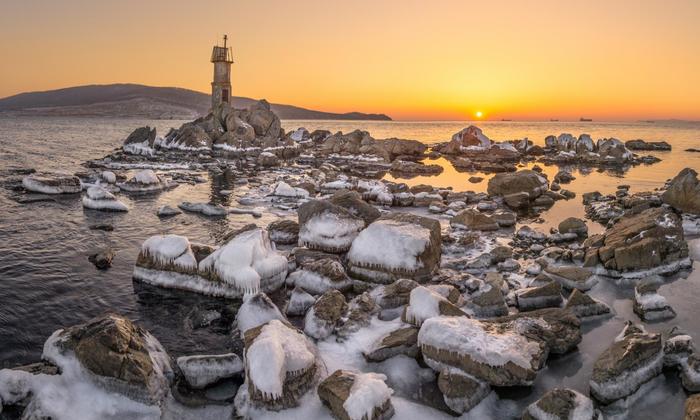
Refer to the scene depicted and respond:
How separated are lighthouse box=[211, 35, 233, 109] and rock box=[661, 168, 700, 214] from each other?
220 feet

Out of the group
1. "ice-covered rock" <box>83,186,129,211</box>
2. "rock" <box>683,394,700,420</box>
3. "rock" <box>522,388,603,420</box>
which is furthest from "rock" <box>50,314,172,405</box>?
"ice-covered rock" <box>83,186,129,211</box>

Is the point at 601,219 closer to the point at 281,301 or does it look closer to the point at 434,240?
the point at 434,240

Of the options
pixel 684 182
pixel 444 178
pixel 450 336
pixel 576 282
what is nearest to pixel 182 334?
pixel 450 336

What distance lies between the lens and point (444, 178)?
46531 mm

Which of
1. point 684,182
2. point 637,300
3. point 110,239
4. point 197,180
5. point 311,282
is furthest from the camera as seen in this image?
point 197,180

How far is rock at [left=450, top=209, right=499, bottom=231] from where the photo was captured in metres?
24.1

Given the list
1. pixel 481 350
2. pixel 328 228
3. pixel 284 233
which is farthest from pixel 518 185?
pixel 481 350

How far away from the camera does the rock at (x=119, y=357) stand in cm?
913

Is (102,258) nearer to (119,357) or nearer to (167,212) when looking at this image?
(167,212)

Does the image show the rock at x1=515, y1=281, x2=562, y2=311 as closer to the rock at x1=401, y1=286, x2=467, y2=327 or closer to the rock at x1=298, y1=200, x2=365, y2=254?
the rock at x1=401, y1=286, x2=467, y2=327

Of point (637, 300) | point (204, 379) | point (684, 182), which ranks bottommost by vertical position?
point (204, 379)

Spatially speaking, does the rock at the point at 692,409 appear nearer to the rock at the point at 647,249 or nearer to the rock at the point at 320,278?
the rock at the point at 647,249

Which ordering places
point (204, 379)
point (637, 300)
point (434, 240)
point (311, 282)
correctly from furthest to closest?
1. point (434, 240)
2. point (311, 282)
3. point (637, 300)
4. point (204, 379)

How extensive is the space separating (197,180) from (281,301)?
91.2 feet
